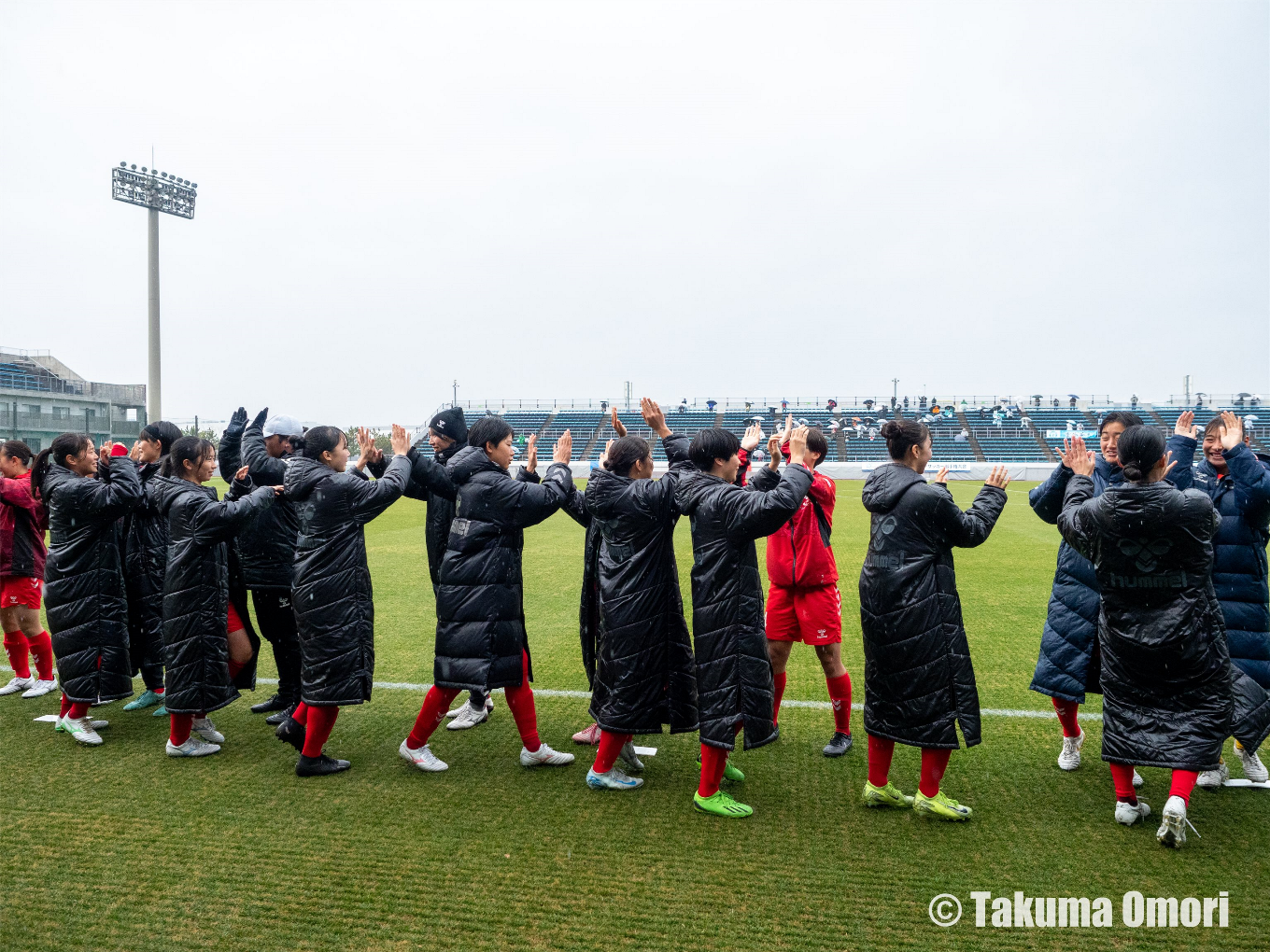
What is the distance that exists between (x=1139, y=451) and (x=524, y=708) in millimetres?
3289

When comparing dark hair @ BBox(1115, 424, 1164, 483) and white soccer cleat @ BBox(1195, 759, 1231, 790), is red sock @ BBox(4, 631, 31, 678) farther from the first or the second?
white soccer cleat @ BBox(1195, 759, 1231, 790)

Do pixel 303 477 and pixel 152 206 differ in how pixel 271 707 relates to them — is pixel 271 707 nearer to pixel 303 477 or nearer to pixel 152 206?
pixel 303 477

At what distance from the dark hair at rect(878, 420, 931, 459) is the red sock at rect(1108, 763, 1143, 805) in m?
1.76

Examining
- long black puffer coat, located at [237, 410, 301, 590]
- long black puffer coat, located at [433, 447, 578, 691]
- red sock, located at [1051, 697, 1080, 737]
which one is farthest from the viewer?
long black puffer coat, located at [237, 410, 301, 590]

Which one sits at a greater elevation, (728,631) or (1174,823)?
(728,631)

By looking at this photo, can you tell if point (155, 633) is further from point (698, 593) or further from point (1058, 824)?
point (1058, 824)

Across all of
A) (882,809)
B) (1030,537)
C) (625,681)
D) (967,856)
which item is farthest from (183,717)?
(1030,537)

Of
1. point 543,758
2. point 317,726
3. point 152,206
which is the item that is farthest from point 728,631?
point 152,206

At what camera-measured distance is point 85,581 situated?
4.89 m

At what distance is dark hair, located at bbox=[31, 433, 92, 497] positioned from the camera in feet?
16.3

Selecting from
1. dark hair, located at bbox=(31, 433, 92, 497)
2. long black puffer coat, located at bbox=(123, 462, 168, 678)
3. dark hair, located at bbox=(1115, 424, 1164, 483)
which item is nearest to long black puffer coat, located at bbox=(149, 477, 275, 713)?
dark hair, located at bbox=(31, 433, 92, 497)

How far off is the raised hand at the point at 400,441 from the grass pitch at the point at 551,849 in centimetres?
180

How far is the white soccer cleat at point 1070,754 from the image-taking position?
424cm

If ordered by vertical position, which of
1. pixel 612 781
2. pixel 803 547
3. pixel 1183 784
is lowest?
pixel 612 781
